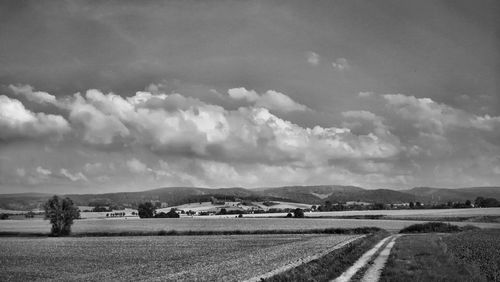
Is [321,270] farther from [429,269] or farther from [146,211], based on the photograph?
[146,211]

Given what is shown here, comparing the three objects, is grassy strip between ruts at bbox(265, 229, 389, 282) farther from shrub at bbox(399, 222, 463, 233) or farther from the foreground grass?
shrub at bbox(399, 222, 463, 233)

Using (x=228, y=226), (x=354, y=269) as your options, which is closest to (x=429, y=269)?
(x=354, y=269)

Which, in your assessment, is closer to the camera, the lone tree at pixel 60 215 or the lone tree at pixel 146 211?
the lone tree at pixel 60 215

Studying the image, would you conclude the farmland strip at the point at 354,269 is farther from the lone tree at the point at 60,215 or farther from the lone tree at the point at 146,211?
the lone tree at the point at 146,211

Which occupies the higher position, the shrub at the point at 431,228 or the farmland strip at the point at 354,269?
the farmland strip at the point at 354,269

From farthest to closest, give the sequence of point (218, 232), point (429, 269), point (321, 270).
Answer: point (218, 232)
point (321, 270)
point (429, 269)

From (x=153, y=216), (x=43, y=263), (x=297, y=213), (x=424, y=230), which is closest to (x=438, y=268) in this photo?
(x=43, y=263)

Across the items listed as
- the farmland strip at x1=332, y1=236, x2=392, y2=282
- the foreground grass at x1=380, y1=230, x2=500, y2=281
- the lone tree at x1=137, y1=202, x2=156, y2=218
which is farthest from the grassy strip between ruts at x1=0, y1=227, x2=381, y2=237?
the lone tree at x1=137, y1=202, x2=156, y2=218

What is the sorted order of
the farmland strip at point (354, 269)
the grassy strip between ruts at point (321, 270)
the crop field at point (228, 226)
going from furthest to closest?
the crop field at point (228, 226)
the grassy strip between ruts at point (321, 270)
the farmland strip at point (354, 269)

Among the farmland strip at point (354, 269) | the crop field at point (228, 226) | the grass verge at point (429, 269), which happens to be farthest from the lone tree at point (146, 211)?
the grass verge at point (429, 269)

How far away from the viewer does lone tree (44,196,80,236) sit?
358 feet

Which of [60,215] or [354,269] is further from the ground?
[60,215]

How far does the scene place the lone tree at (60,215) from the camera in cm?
10906

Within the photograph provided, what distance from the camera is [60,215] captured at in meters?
110
